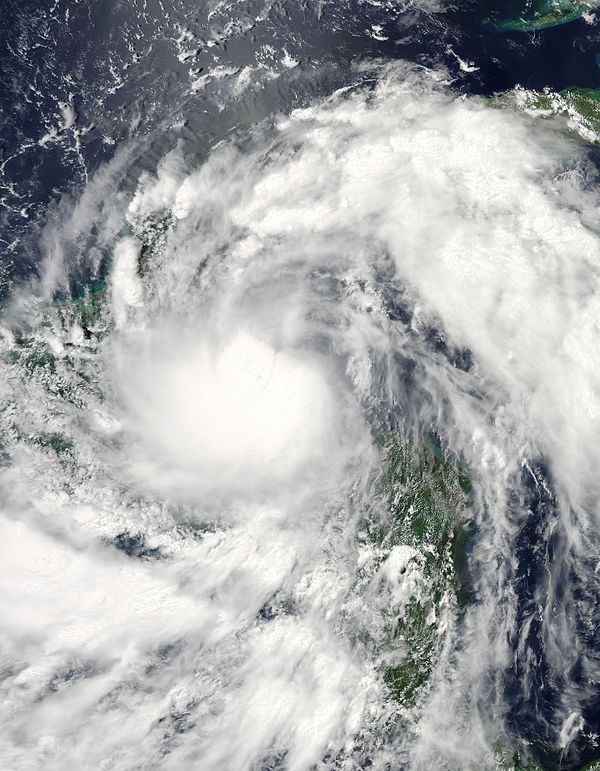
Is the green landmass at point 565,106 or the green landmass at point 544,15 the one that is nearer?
the green landmass at point 565,106

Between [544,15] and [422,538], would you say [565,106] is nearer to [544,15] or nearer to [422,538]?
[544,15]

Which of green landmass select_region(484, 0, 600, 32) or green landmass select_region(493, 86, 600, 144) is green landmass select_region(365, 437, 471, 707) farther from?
green landmass select_region(484, 0, 600, 32)

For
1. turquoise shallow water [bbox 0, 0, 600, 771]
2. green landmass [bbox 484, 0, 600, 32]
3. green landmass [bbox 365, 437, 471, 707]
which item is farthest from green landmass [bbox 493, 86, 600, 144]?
green landmass [bbox 365, 437, 471, 707]

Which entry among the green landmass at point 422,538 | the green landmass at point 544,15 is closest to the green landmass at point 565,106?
the green landmass at point 544,15

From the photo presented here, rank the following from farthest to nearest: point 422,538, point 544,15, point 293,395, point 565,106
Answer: point 544,15 → point 565,106 → point 293,395 → point 422,538

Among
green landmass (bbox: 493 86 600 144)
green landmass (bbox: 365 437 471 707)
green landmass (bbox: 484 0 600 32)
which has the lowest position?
green landmass (bbox: 365 437 471 707)

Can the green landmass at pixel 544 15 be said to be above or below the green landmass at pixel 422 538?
above

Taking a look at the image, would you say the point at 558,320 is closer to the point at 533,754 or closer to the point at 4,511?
the point at 533,754

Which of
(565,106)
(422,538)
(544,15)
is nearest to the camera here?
(422,538)

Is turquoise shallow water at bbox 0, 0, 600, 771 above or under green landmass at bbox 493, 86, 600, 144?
under

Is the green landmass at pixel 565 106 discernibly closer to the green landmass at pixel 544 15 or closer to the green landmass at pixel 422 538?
the green landmass at pixel 544 15

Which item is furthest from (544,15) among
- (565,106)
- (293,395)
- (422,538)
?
(422,538)

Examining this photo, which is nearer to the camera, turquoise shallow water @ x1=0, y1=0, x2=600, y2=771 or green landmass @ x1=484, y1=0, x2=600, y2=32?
turquoise shallow water @ x1=0, y1=0, x2=600, y2=771
